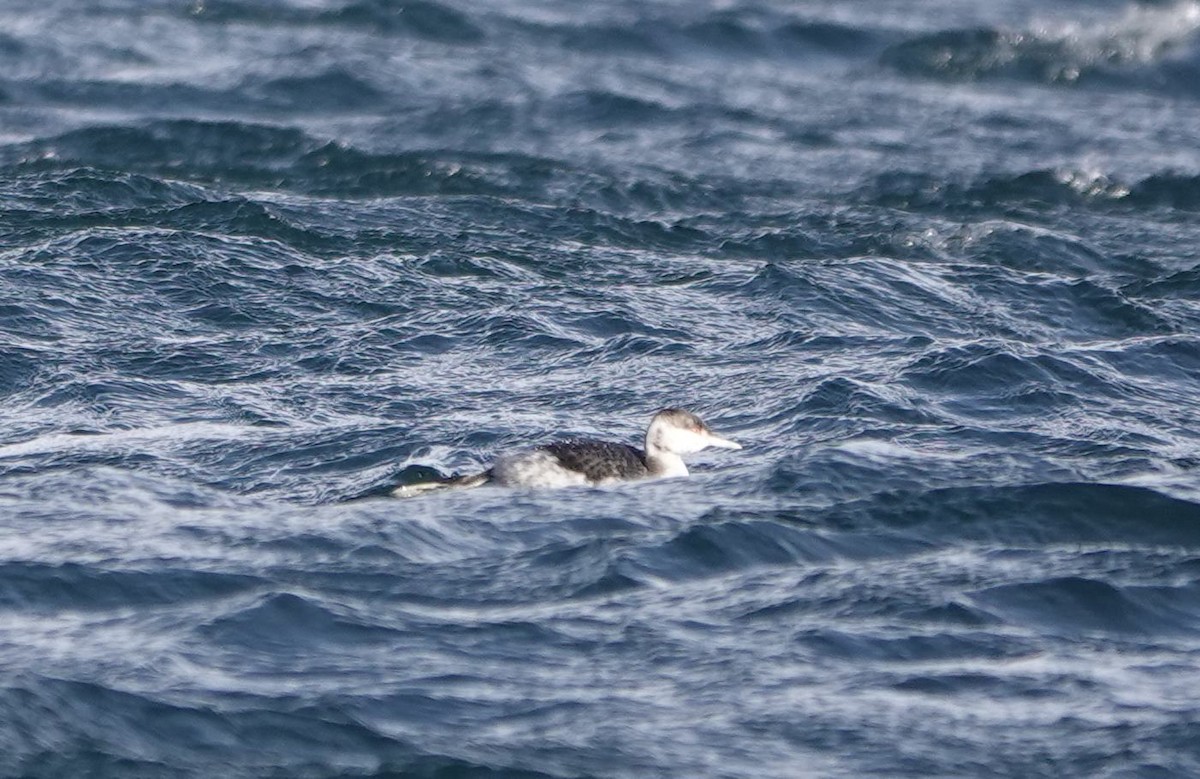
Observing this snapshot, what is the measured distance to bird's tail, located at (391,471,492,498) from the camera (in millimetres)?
9258

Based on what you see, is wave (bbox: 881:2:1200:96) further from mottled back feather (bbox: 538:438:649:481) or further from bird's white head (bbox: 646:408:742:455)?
mottled back feather (bbox: 538:438:649:481)

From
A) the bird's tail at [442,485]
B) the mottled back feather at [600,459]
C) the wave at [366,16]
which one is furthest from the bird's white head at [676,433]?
the wave at [366,16]

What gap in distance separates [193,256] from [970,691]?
6.94 m

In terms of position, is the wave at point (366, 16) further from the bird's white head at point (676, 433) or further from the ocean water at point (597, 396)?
the bird's white head at point (676, 433)

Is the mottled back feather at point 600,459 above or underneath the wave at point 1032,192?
underneath

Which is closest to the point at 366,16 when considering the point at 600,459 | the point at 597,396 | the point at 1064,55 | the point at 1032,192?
the point at 1064,55

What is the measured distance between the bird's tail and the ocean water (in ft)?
0.27

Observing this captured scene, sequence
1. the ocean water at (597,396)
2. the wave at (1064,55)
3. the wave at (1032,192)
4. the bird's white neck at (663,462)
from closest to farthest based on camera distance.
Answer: the ocean water at (597,396) → the bird's white neck at (663,462) → the wave at (1032,192) → the wave at (1064,55)

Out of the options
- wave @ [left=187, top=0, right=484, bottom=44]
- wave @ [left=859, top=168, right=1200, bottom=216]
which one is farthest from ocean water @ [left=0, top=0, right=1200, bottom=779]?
wave @ [left=187, top=0, right=484, bottom=44]

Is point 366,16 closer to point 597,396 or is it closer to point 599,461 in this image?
point 597,396

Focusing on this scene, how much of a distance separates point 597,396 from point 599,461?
1.80 m

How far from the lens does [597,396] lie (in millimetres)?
11266

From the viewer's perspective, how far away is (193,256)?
12.9 metres

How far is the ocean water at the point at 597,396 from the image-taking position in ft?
24.1
